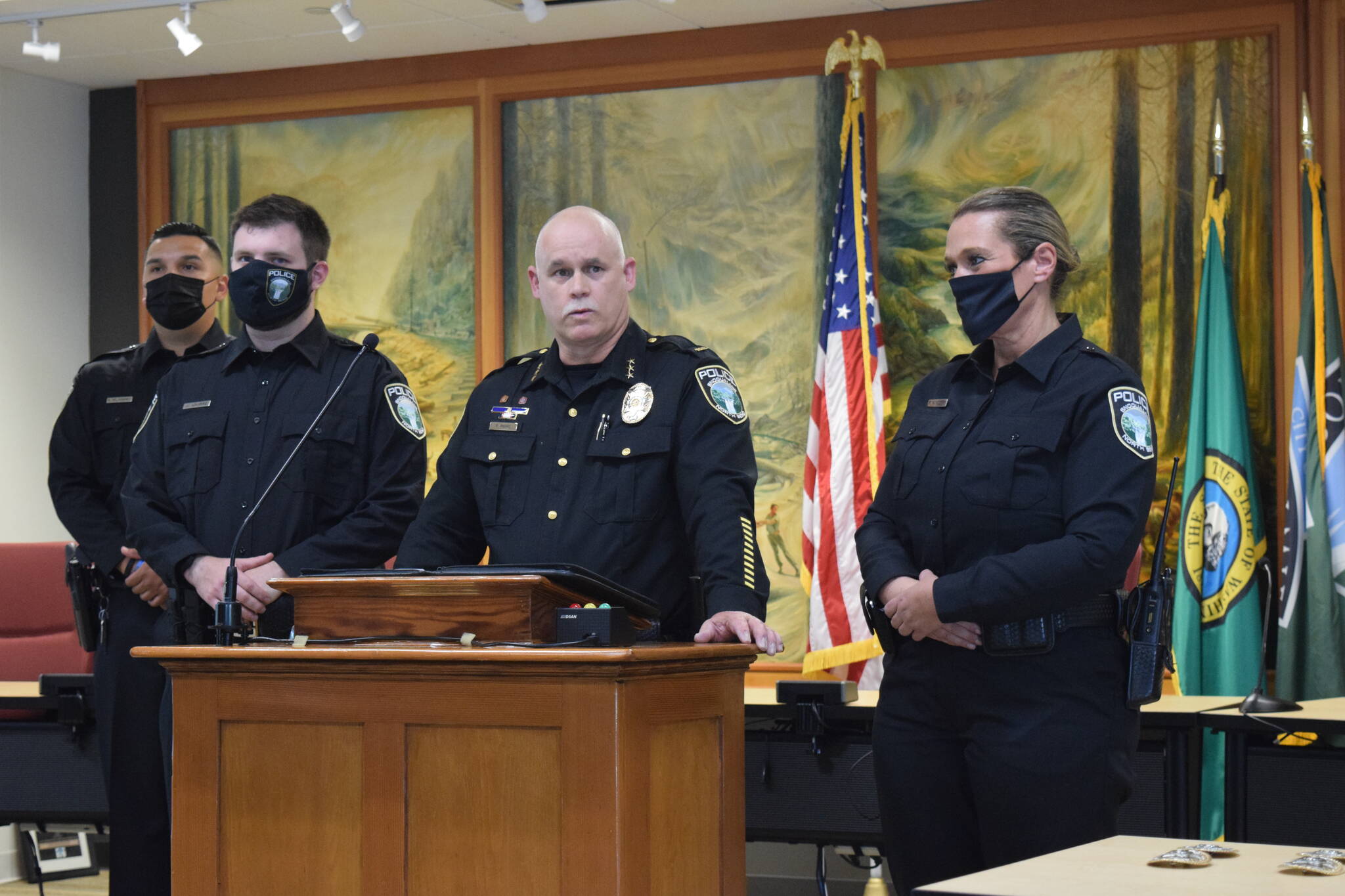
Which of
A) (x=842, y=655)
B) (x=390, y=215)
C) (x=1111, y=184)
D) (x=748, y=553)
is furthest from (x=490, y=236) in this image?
(x=748, y=553)

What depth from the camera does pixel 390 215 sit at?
20.3 ft

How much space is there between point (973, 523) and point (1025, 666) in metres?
0.24

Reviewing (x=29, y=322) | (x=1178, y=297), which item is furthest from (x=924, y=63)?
(x=29, y=322)

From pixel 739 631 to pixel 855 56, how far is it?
3.33 meters

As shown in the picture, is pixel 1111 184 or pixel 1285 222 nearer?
pixel 1285 222

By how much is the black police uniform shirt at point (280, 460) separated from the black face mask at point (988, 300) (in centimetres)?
117

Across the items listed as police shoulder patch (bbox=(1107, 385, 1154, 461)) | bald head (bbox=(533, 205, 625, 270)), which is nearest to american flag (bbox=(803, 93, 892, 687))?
bald head (bbox=(533, 205, 625, 270))

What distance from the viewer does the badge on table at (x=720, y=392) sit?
2719 mm

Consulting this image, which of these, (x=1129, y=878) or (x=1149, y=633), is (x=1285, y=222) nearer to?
(x=1149, y=633)

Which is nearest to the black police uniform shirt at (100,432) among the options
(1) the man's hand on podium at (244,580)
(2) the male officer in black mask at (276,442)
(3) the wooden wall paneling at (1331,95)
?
(2) the male officer in black mask at (276,442)

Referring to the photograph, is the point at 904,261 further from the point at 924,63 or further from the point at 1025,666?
the point at 1025,666

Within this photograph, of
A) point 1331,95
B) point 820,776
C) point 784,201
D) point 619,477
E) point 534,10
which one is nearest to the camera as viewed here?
point 619,477

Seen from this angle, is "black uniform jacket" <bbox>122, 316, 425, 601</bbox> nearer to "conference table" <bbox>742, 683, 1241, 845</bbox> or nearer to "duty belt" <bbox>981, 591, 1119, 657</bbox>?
"duty belt" <bbox>981, 591, 1119, 657</bbox>

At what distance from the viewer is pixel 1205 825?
441 cm
